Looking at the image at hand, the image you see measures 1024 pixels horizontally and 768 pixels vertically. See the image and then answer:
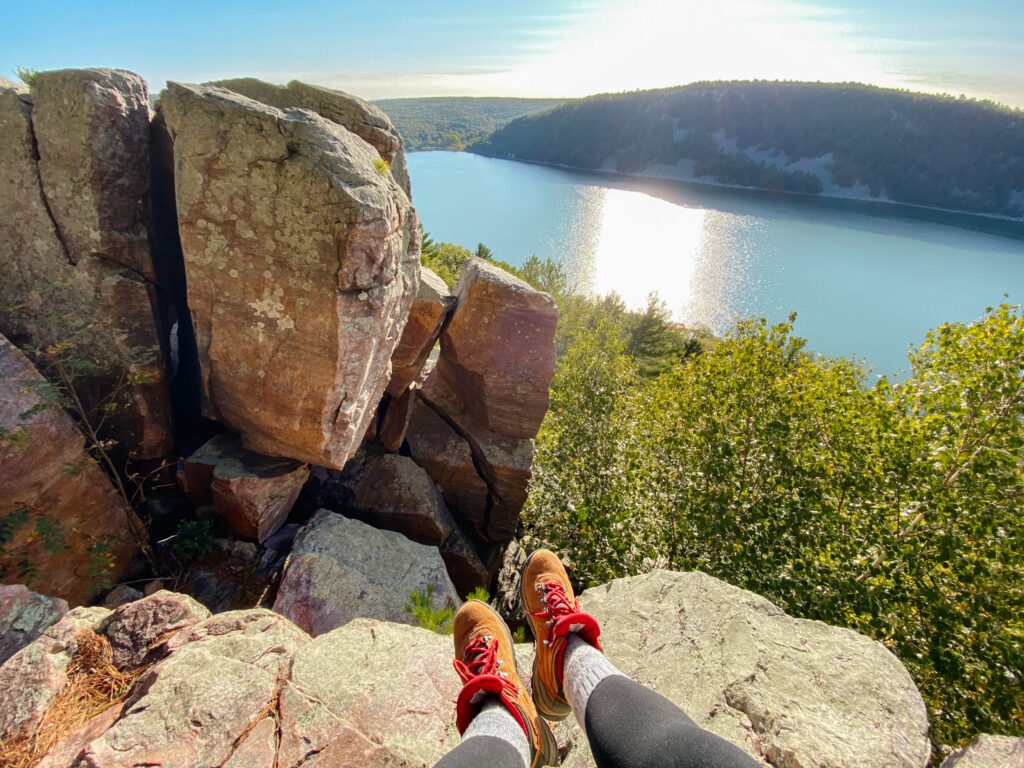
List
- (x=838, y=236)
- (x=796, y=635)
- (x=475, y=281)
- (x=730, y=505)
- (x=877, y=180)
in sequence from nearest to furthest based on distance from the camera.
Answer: (x=796, y=635)
(x=730, y=505)
(x=475, y=281)
(x=838, y=236)
(x=877, y=180)

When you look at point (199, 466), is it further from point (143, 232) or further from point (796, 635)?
point (796, 635)

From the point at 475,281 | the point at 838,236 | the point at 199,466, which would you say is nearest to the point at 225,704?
the point at 199,466

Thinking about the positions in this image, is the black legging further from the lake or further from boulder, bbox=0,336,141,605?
the lake

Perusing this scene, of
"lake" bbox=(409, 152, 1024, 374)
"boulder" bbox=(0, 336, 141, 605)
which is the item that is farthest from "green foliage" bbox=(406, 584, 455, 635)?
"lake" bbox=(409, 152, 1024, 374)

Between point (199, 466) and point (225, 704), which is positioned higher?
point (225, 704)

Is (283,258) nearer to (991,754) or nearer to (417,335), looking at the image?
(417,335)

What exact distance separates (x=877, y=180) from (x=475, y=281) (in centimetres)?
14958

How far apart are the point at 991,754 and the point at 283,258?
795 cm

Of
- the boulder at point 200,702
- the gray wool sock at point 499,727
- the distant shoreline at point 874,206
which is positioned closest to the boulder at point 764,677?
the gray wool sock at point 499,727

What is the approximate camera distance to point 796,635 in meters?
5.00

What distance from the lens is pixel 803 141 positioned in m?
136

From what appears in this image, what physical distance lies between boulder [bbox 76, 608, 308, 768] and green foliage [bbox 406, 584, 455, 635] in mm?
1862

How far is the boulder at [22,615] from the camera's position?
467 cm

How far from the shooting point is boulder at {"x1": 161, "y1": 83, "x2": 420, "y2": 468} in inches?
236
